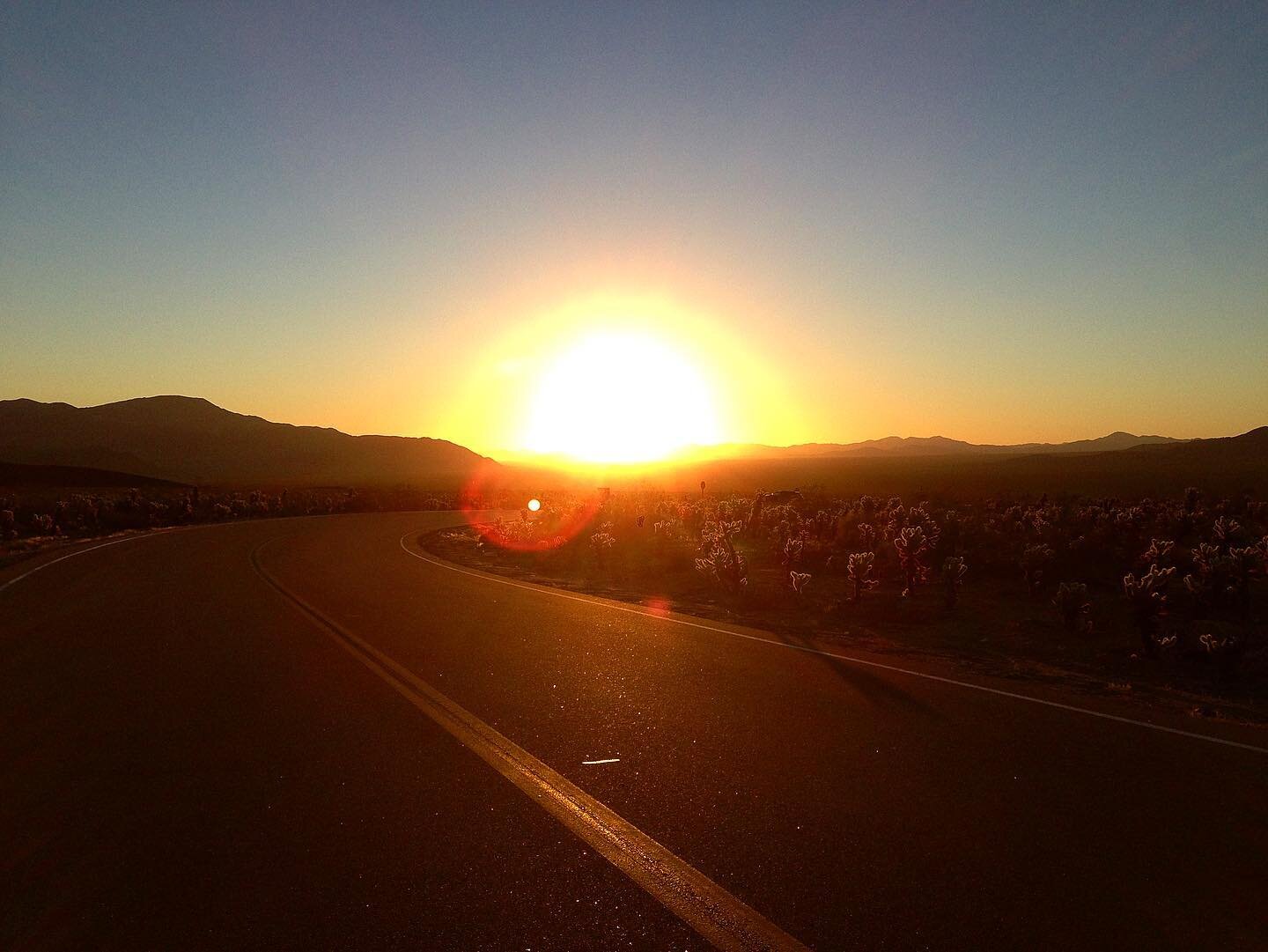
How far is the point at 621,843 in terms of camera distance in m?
4.81

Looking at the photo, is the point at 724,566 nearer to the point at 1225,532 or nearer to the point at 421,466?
the point at 1225,532

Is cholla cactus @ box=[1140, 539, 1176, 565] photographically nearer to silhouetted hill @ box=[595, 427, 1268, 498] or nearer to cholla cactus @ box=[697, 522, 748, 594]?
cholla cactus @ box=[697, 522, 748, 594]

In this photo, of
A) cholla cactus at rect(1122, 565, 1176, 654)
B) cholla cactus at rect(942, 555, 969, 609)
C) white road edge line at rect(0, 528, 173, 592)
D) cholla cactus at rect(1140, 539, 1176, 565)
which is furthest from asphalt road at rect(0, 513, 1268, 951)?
white road edge line at rect(0, 528, 173, 592)

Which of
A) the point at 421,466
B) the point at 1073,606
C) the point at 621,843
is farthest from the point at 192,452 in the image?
the point at 621,843

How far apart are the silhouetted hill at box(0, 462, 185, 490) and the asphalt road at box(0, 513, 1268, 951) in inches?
2829

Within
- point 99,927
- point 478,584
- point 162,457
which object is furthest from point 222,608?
point 162,457

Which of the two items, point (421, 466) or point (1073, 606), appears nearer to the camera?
point (1073, 606)

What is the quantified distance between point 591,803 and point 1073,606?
11.9 metres

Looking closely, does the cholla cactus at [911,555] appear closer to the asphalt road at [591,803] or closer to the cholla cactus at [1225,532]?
the cholla cactus at [1225,532]

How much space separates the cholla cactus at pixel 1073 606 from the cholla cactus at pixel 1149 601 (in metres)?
0.70

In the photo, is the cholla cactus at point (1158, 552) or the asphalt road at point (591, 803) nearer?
the asphalt road at point (591, 803)

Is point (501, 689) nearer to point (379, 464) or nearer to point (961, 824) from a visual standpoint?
point (961, 824)

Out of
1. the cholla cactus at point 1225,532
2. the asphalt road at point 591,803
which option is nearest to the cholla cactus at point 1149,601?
the asphalt road at point 591,803

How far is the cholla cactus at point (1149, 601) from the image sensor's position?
12234mm
